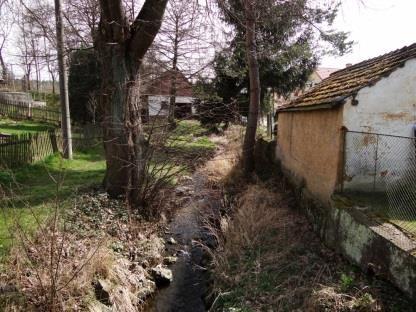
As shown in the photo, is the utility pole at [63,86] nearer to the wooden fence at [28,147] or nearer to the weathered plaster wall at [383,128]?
the wooden fence at [28,147]

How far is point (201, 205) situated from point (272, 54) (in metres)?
8.83

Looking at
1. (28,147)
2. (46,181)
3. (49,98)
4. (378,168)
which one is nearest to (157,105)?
(46,181)

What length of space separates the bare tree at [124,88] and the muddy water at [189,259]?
1823 millimetres

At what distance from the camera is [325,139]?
29.1 ft

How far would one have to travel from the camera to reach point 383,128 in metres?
8.26

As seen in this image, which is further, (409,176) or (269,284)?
(409,176)

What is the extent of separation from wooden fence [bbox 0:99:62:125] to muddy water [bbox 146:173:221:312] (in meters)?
18.0

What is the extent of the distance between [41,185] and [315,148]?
7850 millimetres

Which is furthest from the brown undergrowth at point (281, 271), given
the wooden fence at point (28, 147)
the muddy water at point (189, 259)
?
the wooden fence at point (28, 147)

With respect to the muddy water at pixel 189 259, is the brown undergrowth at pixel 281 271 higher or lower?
higher

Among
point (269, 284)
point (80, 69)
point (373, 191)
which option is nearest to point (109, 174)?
point (269, 284)

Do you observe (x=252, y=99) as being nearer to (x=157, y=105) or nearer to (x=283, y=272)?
(x=157, y=105)

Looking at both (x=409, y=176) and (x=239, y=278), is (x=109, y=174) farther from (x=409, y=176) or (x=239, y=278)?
(x=409, y=176)

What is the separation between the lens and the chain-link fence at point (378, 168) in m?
7.86
